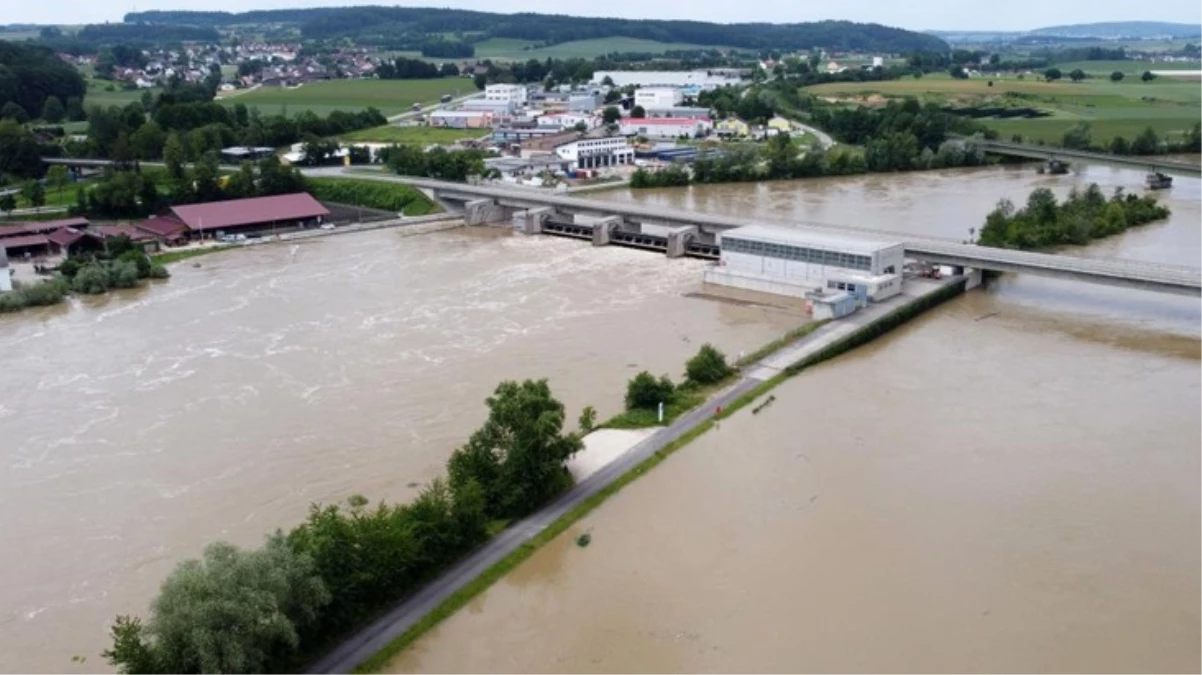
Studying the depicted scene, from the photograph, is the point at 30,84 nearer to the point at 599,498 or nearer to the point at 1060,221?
the point at 1060,221

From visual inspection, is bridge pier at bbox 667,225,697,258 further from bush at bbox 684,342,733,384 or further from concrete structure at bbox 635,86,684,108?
concrete structure at bbox 635,86,684,108

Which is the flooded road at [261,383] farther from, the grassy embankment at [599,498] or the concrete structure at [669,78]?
the concrete structure at [669,78]

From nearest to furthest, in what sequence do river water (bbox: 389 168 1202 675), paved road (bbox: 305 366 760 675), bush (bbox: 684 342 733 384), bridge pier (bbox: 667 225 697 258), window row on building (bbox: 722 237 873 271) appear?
paved road (bbox: 305 366 760 675)
river water (bbox: 389 168 1202 675)
bush (bbox: 684 342 733 384)
window row on building (bbox: 722 237 873 271)
bridge pier (bbox: 667 225 697 258)

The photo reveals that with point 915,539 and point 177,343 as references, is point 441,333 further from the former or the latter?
point 915,539

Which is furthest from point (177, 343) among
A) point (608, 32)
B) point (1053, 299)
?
point (608, 32)

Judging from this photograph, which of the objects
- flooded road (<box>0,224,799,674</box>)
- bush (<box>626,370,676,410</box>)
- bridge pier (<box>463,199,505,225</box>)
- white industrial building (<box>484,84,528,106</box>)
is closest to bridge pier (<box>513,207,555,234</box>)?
bridge pier (<box>463,199,505,225</box>)

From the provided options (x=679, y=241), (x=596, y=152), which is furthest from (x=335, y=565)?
(x=596, y=152)
